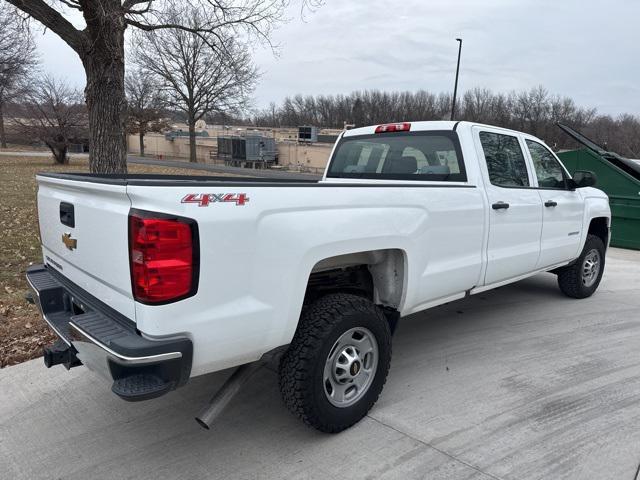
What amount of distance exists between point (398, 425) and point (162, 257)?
191cm

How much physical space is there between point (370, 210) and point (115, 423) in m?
2.13

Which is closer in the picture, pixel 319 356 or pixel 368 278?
pixel 319 356

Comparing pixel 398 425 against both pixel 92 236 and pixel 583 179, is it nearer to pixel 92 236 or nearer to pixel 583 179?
pixel 92 236

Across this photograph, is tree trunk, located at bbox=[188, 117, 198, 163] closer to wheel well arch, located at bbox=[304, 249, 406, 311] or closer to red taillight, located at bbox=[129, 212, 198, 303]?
wheel well arch, located at bbox=[304, 249, 406, 311]

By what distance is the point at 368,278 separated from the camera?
11.5 feet

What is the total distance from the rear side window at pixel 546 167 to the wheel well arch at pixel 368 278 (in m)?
2.36

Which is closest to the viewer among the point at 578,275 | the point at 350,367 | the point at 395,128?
the point at 350,367

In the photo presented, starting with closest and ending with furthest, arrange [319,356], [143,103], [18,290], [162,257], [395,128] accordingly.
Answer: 1. [162,257]
2. [319,356]
3. [395,128]
4. [18,290]
5. [143,103]

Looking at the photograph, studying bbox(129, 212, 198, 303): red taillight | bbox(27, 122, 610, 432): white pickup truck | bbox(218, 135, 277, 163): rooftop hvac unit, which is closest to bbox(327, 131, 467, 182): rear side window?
bbox(27, 122, 610, 432): white pickup truck

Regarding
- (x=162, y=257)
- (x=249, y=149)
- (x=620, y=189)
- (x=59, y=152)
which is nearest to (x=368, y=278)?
(x=162, y=257)

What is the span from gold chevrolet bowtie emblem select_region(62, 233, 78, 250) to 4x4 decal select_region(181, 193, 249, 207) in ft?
3.15

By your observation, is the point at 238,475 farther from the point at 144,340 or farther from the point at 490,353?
the point at 490,353

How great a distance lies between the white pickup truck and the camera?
2.19 meters

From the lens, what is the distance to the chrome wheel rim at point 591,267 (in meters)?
5.94
